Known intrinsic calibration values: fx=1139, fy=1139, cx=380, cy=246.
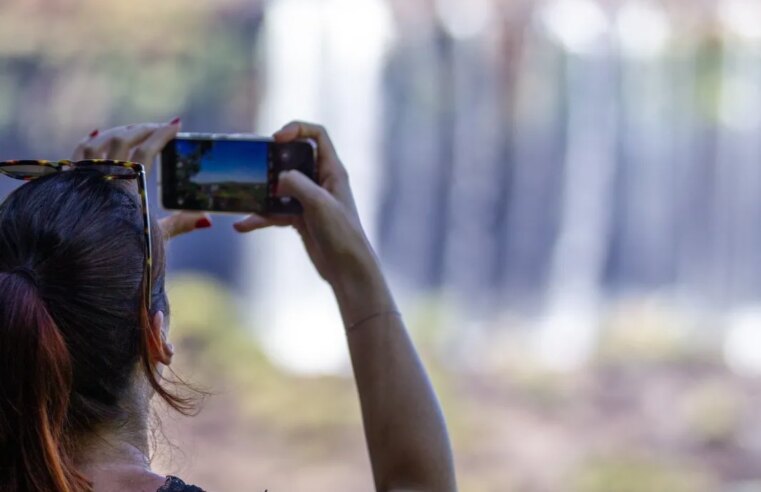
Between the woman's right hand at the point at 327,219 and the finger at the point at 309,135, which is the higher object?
the finger at the point at 309,135

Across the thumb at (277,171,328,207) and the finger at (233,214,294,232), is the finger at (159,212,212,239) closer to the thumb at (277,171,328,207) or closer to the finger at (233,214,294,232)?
the finger at (233,214,294,232)

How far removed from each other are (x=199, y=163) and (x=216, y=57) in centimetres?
691

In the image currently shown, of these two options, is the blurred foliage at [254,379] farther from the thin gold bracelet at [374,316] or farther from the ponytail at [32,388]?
the ponytail at [32,388]

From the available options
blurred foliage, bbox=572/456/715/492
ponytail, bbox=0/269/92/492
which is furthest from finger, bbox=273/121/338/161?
blurred foliage, bbox=572/456/715/492

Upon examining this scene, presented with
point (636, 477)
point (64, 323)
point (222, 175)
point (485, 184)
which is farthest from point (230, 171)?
point (485, 184)

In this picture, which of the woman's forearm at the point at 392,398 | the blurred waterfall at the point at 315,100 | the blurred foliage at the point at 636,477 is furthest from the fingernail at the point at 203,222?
the blurred waterfall at the point at 315,100

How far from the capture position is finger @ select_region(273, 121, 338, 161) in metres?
1.22

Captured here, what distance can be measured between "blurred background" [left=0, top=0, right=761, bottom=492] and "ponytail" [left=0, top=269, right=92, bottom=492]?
595cm

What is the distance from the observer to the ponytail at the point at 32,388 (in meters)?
0.85

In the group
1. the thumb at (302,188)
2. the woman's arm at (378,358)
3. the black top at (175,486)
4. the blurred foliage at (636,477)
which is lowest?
the blurred foliage at (636,477)

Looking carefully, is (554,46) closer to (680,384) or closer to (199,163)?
(680,384)

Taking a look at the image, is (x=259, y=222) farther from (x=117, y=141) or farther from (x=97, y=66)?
(x=97, y=66)

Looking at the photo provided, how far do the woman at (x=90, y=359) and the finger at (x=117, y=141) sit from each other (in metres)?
0.28

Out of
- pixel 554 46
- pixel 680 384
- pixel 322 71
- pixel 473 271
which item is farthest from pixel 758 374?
pixel 322 71
